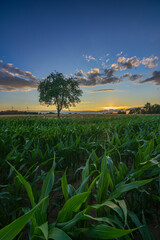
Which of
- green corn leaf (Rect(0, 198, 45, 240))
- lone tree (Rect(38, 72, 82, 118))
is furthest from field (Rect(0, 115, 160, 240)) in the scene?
lone tree (Rect(38, 72, 82, 118))

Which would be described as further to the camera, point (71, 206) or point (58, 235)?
point (71, 206)

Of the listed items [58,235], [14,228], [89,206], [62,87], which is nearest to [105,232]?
[89,206]

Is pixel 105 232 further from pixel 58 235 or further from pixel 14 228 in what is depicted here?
pixel 14 228

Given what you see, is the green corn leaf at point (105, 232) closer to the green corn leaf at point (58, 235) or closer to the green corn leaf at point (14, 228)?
the green corn leaf at point (58, 235)

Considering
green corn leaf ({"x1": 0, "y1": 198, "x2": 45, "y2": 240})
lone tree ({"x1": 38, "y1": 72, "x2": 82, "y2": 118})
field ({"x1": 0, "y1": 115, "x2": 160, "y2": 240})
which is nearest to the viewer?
green corn leaf ({"x1": 0, "y1": 198, "x2": 45, "y2": 240})

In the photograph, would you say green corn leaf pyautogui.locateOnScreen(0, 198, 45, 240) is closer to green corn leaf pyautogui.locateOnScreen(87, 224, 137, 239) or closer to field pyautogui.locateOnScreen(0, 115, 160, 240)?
field pyautogui.locateOnScreen(0, 115, 160, 240)

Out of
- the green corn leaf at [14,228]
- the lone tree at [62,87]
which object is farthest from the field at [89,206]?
the lone tree at [62,87]

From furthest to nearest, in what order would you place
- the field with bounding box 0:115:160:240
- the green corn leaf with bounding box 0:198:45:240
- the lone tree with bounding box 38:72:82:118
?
the lone tree with bounding box 38:72:82:118
the field with bounding box 0:115:160:240
the green corn leaf with bounding box 0:198:45:240

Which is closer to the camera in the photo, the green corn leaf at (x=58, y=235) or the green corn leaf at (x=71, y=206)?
the green corn leaf at (x=58, y=235)

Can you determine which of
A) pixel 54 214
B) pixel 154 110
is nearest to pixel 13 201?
pixel 54 214

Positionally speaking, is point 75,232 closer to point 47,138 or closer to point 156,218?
point 156,218

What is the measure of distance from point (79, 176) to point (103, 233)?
158 centimetres

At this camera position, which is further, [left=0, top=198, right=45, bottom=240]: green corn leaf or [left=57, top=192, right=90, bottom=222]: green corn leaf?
[left=57, top=192, right=90, bottom=222]: green corn leaf

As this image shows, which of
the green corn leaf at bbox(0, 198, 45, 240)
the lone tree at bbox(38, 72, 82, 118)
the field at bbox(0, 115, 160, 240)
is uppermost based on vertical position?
the lone tree at bbox(38, 72, 82, 118)
